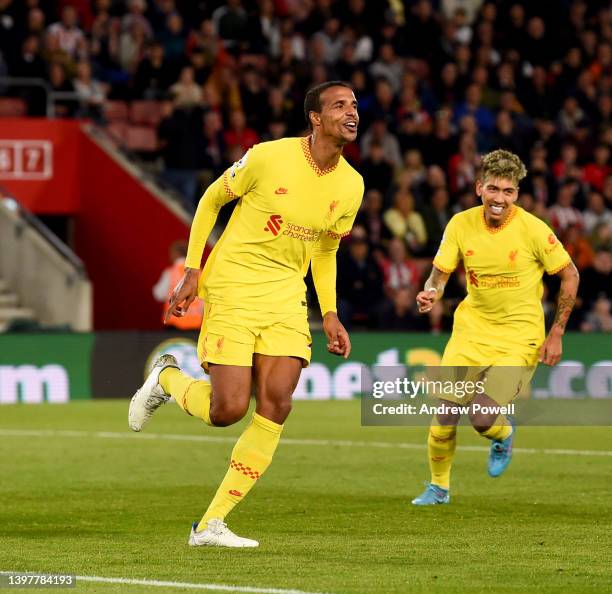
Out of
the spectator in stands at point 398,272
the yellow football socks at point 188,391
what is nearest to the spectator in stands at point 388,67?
the spectator in stands at point 398,272

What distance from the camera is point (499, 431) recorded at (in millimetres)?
11398

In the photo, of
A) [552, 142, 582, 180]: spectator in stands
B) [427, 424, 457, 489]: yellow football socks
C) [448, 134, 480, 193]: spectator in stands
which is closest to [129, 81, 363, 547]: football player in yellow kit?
[427, 424, 457, 489]: yellow football socks

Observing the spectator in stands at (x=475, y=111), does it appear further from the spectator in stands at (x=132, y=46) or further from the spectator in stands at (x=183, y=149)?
the spectator in stands at (x=132, y=46)

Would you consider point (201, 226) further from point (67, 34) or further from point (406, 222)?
point (67, 34)

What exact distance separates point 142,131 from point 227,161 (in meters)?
2.25

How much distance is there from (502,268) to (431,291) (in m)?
0.93

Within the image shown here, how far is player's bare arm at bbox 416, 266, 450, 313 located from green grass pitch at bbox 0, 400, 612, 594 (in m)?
1.29

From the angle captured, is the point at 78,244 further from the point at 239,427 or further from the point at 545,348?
the point at 545,348

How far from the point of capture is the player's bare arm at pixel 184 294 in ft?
28.5

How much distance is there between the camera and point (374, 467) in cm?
1372

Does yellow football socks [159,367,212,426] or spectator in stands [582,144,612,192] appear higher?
yellow football socks [159,367,212,426]

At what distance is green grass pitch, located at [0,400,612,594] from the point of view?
783cm

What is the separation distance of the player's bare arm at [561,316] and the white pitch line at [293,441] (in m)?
4.09

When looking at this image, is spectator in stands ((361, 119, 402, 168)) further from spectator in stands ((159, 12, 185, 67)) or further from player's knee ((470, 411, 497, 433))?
player's knee ((470, 411, 497, 433))
